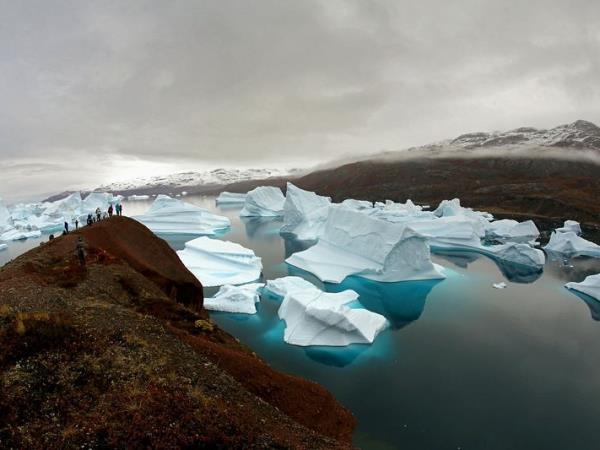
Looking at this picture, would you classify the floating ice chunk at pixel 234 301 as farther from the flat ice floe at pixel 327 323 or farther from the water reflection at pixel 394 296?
the water reflection at pixel 394 296

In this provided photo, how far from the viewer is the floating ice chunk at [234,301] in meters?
17.3

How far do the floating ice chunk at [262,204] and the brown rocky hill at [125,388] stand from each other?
48.7 meters

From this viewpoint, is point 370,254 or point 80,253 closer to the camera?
point 80,253

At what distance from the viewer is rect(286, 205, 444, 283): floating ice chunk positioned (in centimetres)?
2252

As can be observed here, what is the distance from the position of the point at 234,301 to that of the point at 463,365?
9.96 metres

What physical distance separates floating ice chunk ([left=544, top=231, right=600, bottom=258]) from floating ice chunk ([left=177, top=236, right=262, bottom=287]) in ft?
81.9

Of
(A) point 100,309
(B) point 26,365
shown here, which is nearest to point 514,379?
(A) point 100,309

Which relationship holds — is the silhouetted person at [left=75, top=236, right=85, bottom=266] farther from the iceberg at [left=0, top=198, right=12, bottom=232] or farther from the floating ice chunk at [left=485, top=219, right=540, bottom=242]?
the iceberg at [left=0, top=198, right=12, bottom=232]

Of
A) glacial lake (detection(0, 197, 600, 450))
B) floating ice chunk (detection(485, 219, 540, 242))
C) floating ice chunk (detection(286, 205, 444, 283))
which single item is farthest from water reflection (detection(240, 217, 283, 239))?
floating ice chunk (detection(485, 219, 540, 242))

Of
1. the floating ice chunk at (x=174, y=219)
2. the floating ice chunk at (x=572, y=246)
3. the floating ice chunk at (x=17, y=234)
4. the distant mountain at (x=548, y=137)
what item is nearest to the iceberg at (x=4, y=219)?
the floating ice chunk at (x=17, y=234)

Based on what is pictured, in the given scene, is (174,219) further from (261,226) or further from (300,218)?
(300,218)

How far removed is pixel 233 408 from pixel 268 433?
1.82ft

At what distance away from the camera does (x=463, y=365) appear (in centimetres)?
1235

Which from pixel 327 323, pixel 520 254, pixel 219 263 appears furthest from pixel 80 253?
pixel 520 254
